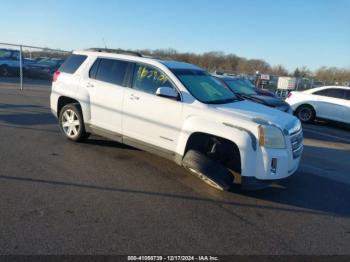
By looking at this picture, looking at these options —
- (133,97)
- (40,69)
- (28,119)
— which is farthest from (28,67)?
(133,97)

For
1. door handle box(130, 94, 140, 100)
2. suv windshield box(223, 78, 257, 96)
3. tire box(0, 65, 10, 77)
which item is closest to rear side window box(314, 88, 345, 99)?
suv windshield box(223, 78, 257, 96)

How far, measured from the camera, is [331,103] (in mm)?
13398

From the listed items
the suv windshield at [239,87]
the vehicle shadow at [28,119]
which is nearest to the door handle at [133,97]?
the vehicle shadow at [28,119]

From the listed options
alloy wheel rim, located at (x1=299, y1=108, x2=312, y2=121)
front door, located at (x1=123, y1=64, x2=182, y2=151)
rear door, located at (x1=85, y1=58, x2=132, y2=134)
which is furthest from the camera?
alloy wheel rim, located at (x1=299, y1=108, x2=312, y2=121)

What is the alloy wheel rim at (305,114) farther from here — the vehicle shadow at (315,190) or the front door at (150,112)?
the front door at (150,112)

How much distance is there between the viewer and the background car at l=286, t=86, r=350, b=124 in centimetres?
1314

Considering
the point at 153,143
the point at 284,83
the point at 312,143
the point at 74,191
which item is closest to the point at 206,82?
the point at 153,143

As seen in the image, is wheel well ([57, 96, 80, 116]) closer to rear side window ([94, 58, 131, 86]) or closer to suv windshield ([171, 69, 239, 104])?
rear side window ([94, 58, 131, 86])

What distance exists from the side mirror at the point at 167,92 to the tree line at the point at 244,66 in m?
39.6

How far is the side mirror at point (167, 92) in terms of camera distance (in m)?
5.14

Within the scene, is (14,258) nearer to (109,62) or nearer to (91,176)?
(91,176)

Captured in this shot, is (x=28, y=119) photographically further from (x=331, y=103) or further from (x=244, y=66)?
(x=244, y=66)

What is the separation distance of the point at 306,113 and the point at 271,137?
10.5 m

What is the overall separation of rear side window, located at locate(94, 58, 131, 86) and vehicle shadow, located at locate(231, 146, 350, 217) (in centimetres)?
283
